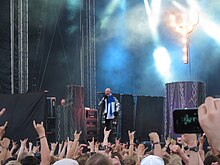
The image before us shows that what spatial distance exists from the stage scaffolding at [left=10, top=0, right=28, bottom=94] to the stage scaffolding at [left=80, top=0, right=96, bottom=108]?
2392 millimetres

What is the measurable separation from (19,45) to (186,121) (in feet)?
34.4

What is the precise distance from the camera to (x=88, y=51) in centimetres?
1411

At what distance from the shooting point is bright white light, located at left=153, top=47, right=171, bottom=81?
14.9 meters

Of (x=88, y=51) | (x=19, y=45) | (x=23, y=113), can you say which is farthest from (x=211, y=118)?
(x=88, y=51)

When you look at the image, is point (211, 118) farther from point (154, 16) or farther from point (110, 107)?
point (154, 16)

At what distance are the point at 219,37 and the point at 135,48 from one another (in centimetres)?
280

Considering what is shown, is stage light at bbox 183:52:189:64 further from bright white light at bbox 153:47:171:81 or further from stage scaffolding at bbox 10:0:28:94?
stage scaffolding at bbox 10:0:28:94

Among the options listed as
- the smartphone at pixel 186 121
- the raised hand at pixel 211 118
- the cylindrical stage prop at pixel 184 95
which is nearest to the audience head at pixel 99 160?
the smartphone at pixel 186 121

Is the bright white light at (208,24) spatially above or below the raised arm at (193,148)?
above

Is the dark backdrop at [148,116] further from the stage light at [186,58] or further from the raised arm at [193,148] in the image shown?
the raised arm at [193,148]

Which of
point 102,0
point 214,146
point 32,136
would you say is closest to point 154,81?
point 102,0

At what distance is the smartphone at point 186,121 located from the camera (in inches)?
61.3

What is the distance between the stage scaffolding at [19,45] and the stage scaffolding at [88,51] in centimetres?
239

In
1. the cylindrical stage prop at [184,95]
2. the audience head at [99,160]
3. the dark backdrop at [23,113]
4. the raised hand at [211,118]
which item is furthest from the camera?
the cylindrical stage prop at [184,95]
